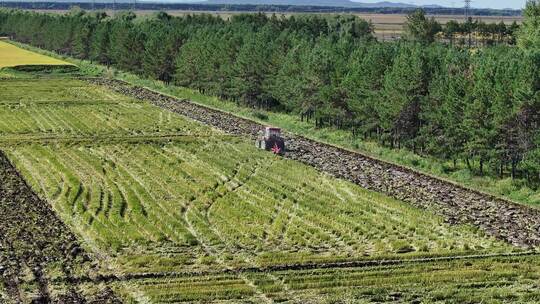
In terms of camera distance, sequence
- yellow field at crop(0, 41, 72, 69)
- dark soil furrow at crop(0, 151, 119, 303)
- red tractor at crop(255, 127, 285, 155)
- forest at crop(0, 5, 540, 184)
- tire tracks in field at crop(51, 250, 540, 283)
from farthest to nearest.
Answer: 1. yellow field at crop(0, 41, 72, 69)
2. red tractor at crop(255, 127, 285, 155)
3. forest at crop(0, 5, 540, 184)
4. tire tracks in field at crop(51, 250, 540, 283)
5. dark soil furrow at crop(0, 151, 119, 303)

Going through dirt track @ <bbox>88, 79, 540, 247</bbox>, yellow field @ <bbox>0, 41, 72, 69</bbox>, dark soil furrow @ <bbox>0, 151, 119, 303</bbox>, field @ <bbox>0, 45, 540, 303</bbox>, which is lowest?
dirt track @ <bbox>88, 79, 540, 247</bbox>

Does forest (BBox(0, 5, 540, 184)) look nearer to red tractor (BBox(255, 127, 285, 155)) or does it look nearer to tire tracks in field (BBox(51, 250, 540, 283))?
red tractor (BBox(255, 127, 285, 155))

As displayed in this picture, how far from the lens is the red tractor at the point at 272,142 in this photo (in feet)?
145

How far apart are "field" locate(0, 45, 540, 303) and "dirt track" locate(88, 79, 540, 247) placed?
1.10m

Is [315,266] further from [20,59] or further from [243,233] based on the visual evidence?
[20,59]

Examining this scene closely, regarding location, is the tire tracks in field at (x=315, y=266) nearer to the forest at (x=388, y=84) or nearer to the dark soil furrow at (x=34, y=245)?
the dark soil furrow at (x=34, y=245)

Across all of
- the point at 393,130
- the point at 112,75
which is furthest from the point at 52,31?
the point at 393,130

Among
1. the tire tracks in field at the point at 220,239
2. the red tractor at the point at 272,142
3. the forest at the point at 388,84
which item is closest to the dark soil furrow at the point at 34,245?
the tire tracks in field at the point at 220,239

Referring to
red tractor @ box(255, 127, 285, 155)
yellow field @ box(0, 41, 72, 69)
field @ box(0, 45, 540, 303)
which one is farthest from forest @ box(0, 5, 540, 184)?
yellow field @ box(0, 41, 72, 69)

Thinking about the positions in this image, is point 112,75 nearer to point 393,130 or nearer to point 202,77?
point 202,77

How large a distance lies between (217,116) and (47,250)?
34.2m

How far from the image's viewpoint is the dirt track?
1192 inches

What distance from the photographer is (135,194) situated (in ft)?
110

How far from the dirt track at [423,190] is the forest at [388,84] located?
3155mm
